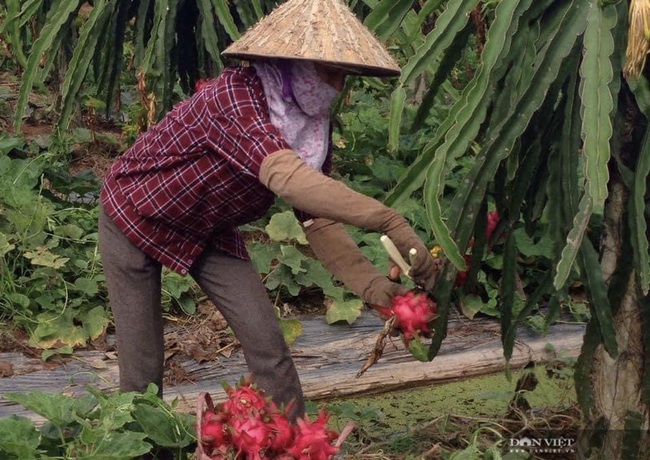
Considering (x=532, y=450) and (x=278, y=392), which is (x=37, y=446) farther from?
(x=532, y=450)

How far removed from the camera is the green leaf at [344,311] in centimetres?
389

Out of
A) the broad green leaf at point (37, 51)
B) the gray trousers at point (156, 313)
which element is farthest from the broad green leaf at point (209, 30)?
the gray trousers at point (156, 313)

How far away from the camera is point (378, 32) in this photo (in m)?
2.53

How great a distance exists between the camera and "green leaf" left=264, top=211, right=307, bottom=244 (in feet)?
13.9

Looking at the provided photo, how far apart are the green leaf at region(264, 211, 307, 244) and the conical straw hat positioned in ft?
6.43

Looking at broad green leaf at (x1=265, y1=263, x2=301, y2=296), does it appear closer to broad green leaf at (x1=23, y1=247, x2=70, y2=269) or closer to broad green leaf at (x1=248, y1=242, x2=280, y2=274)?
broad green leaf at (x1=248, y1=242, x2=280, y2=274)

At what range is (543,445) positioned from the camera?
2947mm

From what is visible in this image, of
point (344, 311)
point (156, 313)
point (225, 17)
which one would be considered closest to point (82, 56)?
point (225, 17)

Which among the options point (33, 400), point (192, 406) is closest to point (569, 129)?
point (33, 400)

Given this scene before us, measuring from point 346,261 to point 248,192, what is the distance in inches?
13.1

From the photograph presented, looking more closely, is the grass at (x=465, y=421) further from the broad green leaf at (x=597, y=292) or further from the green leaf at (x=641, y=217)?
the green leaf at (x=641, y=217)

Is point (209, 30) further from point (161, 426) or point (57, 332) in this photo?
point (161, 426)

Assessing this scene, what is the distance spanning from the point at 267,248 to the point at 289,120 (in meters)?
1.94

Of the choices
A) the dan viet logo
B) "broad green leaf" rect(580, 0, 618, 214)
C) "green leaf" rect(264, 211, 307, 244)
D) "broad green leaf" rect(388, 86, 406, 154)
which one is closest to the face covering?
"broad green leaf" rect(388, 86, 406, 154)
